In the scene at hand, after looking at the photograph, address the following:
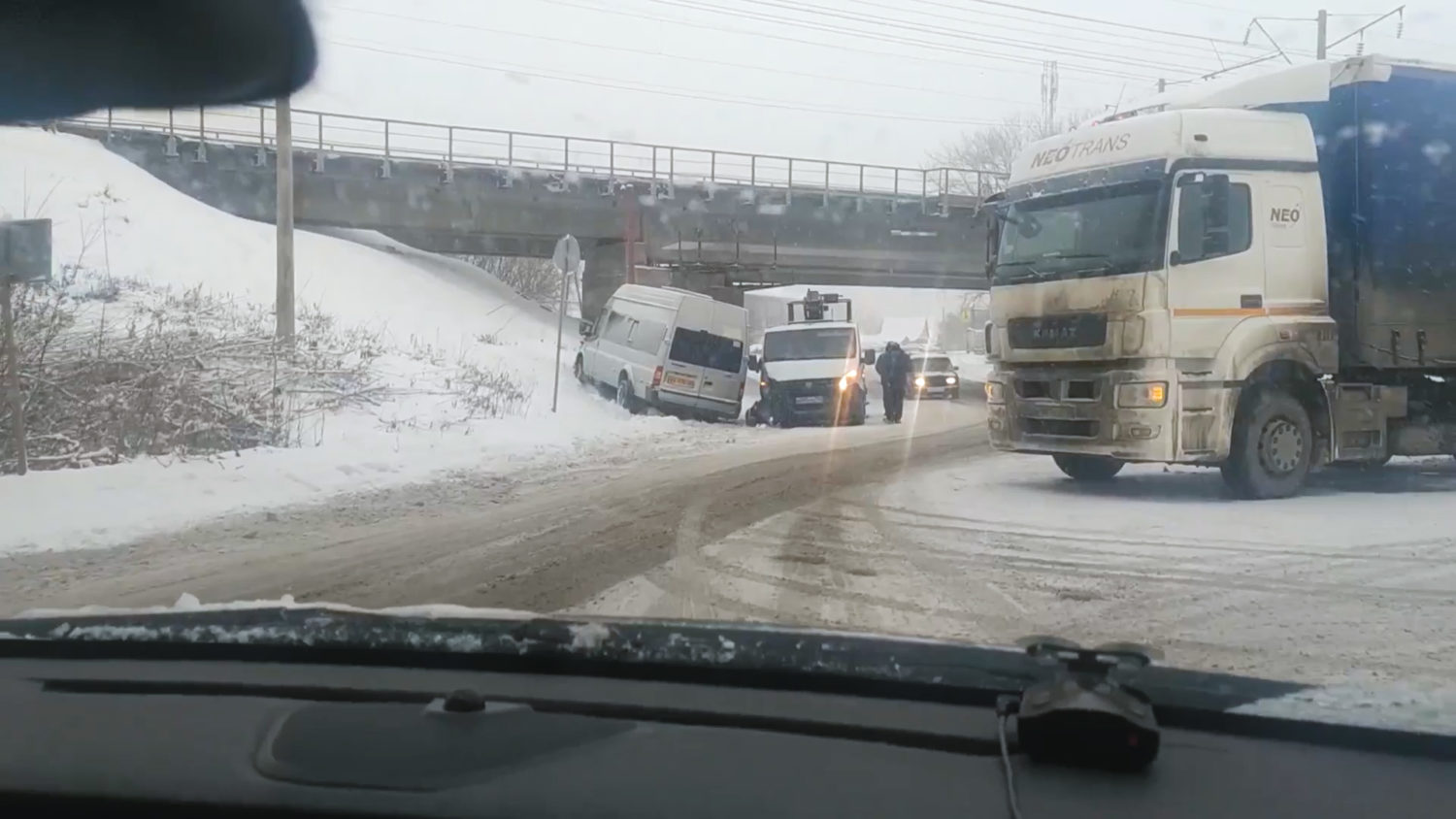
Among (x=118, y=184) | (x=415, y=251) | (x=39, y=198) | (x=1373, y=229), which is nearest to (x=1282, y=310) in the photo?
(x=1373, y=229)

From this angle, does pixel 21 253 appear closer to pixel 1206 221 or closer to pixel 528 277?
pixel 1206 221

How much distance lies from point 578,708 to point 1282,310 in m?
9.96

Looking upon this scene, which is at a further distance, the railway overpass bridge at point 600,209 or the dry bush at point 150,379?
the railway overpass bridge at point 600,209

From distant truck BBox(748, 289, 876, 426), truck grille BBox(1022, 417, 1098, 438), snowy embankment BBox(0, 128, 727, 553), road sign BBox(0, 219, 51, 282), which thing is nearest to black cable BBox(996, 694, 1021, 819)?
snowy embankment BBox(0, 128, 727, 553)

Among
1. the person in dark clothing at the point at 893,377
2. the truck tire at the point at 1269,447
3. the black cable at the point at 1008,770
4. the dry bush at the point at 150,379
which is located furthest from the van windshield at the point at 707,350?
the black cable at the point at 1008,770

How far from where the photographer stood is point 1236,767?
2.46 meters

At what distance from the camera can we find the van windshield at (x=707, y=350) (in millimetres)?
22781

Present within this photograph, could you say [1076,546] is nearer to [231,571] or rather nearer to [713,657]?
[231,571]

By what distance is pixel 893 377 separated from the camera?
23.8 m

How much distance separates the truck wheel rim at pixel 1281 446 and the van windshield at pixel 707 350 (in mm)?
12836

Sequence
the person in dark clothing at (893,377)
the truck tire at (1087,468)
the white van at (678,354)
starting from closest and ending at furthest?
the truck tire at (1087,468)
the white van at (678,354)
the person in dark clothing at (893,377)

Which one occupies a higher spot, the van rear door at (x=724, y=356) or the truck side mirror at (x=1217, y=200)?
the truck side mirror at (x=1217, y=200)

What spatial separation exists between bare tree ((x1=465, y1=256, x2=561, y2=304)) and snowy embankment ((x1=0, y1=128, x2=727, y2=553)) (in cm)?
308

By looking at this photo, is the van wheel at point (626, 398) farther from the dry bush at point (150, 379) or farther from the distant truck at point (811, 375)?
the dry bush at point (150, 379)
